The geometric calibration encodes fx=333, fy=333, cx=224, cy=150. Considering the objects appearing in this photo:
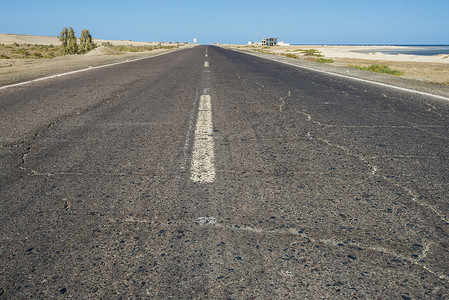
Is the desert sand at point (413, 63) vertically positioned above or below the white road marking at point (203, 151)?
above

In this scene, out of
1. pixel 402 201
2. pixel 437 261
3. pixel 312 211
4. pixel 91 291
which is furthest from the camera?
pixel 402 201

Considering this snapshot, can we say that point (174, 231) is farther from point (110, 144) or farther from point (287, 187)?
point (110, 144)

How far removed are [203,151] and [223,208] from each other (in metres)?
1.12

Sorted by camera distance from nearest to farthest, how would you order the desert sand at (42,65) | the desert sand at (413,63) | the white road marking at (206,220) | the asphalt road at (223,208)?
the asphalt road at (223,208)
the white road marking at (206,220)
the desert sand at (42,65)
the desert sand at (413,63)

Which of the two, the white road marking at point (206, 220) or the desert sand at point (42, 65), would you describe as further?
the desert sand at point (42, 65)

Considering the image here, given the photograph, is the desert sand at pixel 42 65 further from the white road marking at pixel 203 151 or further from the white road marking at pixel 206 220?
the white road marking at pixel 206 220

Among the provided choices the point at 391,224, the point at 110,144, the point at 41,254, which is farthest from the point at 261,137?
the point at 41,254

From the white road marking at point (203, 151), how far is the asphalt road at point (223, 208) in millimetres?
19

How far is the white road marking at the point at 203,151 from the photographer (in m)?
2.60

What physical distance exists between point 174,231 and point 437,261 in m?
1.34

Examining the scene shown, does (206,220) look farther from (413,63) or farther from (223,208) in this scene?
(413,63)

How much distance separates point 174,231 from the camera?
6.10 ft

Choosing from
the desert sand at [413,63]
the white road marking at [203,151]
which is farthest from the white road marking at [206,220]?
the desert sand at [413,63]

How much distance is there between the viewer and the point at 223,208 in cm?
211
